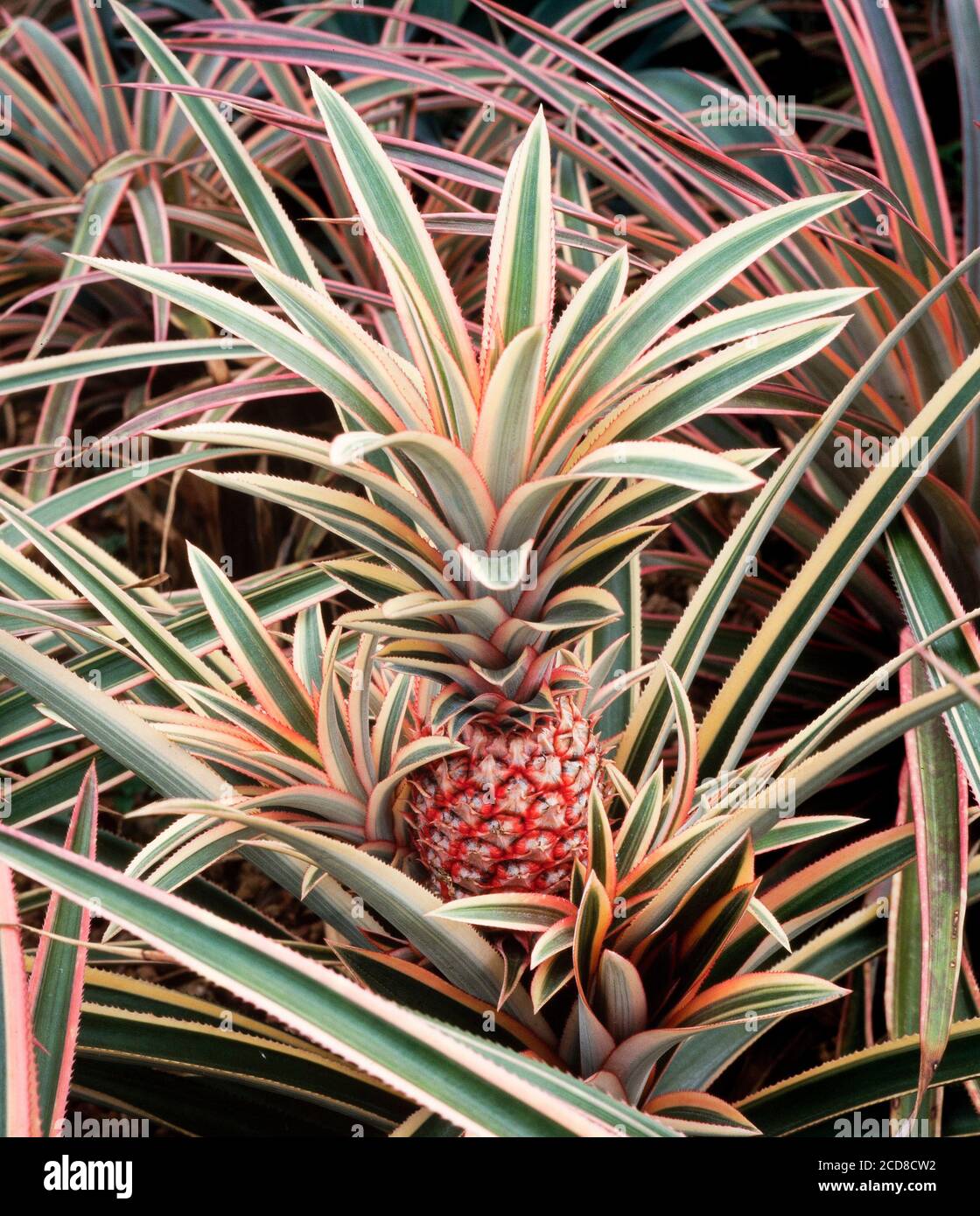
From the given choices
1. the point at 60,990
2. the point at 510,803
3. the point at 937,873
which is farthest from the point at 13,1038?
the point at 937,873

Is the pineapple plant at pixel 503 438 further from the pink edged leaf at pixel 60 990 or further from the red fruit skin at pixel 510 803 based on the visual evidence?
the pink edged leaf at pixel 60 990

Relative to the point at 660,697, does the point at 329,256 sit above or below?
above

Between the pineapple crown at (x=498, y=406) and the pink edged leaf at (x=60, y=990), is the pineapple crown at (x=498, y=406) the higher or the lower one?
the higher one

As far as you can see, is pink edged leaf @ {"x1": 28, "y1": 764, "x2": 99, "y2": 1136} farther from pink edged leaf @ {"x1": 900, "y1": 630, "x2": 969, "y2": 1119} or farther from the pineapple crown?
pink edged leaf @ {"x1": 900, "y1": 630, "x2": 969, "y2": 1119}

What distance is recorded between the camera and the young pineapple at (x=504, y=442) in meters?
0.66

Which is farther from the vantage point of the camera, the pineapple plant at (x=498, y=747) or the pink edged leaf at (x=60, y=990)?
the pink edged leaf at (x=60, y=990)

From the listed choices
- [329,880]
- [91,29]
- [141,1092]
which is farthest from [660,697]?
[91,29]

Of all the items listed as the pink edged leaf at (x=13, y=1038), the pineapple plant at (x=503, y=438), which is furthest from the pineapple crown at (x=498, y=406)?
the pink edged leaf at (x=13, y=1038)

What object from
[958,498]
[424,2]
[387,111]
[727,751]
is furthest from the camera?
[424,2]

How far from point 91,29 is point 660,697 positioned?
1687mm

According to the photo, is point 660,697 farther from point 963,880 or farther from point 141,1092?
point 141,1092

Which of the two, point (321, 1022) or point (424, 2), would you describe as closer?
point (321, 1022)

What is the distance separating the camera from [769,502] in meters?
0.86
